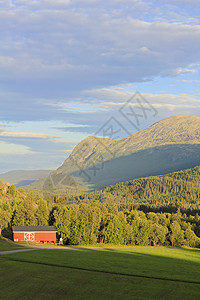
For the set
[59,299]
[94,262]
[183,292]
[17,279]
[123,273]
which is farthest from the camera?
[94,262]

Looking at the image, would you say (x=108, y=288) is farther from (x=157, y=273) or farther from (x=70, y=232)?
(x=70, y=232)

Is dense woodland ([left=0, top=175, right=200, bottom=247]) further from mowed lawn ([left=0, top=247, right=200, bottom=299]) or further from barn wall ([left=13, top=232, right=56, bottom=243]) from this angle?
mowed lawn ([left=0, top=247, right=200, bottom=299])

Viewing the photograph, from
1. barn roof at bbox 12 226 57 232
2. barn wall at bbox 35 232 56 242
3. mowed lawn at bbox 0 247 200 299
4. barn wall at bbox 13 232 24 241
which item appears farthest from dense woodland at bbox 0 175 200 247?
mowed lawn at bbox 0 247 200 299

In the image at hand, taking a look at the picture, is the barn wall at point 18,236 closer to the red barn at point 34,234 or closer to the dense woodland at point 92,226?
the red barn at point 34,234

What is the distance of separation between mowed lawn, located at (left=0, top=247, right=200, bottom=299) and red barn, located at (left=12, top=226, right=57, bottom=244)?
38.5 metres

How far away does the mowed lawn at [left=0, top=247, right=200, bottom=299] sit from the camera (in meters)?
41.8

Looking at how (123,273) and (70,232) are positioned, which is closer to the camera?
(123,273)

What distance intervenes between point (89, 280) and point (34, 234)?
194ft

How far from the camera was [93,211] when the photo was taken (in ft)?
412

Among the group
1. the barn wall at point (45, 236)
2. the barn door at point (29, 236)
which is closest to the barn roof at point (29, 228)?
the barn door at point (29, 236)

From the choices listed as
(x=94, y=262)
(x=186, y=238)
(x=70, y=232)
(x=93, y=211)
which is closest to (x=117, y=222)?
(x=93, y=211)

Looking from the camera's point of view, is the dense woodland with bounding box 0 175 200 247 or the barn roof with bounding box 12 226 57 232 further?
the dense woodland with bounding box 0 175 200 247

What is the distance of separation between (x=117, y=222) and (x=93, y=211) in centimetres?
934

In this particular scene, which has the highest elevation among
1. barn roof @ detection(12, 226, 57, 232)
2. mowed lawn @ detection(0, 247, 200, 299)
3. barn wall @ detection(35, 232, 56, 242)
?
barn roof @ detection(12, 226, 57, 232)
